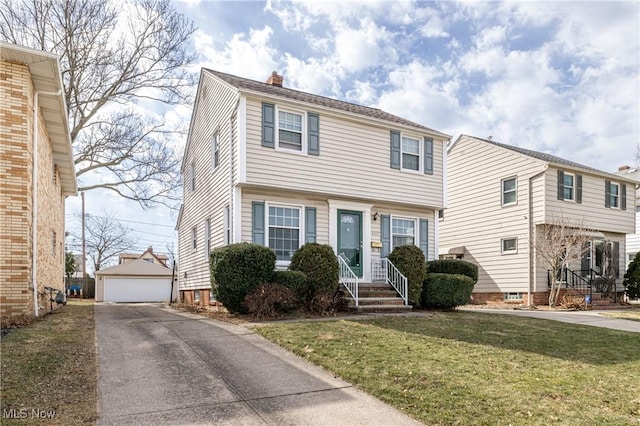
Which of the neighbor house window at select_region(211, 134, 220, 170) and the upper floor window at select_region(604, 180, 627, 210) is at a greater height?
the neighbor house window at select_region(211, 134, 220, 170)

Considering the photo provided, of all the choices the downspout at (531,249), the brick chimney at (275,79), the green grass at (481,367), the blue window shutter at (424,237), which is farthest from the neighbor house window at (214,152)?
the downspout at (531,249)

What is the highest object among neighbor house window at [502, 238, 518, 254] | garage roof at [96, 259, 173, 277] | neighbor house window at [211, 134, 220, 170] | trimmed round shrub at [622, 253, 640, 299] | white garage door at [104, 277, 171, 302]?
neighbor house window at [211, 134, 220, 170]

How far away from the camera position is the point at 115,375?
5398 millimetres

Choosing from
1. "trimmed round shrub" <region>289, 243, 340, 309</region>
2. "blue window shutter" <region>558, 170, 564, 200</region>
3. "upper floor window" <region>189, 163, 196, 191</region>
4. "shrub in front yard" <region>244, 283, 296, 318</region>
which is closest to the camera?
"shrub in front yard" <region>244, 283, 296, 318</region>

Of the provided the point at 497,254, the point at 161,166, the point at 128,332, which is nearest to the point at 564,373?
the point at 128,332

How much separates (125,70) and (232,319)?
16482 millimetres

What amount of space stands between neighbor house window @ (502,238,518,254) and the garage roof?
21.3m

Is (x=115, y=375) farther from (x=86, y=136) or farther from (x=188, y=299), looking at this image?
(x=86, y=136)

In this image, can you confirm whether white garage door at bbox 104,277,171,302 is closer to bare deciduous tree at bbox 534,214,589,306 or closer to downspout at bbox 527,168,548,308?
downspout at bbox 527,168,548,308

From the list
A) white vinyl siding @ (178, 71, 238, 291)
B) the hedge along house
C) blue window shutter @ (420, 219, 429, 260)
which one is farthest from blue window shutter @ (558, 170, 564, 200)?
white vinyl siding @ (178, 71, 238, 291)

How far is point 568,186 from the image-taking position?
61.7ft

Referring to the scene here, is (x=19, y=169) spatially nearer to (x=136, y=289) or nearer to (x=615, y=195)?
(x=136, y=289)

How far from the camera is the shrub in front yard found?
9617 millimetres

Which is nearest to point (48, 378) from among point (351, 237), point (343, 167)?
point (351, 237)
